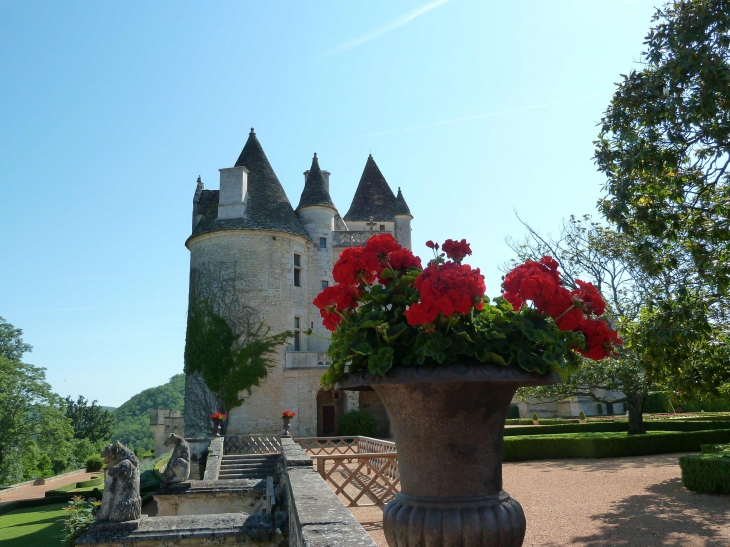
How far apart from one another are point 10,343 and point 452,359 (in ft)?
160

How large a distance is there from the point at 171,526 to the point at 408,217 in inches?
957

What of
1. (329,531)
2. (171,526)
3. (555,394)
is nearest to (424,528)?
(329,531)

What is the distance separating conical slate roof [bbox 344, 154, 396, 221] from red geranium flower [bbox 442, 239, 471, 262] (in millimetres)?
28167

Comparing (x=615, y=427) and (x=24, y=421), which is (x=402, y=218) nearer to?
(x=615, y=427)

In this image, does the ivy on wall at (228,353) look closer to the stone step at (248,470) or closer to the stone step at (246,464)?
the stone step at (246,464)

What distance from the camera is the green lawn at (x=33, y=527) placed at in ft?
50.4

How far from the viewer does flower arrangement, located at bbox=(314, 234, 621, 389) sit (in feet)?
8.60

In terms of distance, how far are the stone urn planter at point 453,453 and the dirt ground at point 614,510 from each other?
5.23 m

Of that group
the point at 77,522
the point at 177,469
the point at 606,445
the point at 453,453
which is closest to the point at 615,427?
the point at 606,445

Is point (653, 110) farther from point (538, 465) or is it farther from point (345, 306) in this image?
point (538, 465)

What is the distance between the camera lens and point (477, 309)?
2803 millimetres

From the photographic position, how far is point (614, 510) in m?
9.23

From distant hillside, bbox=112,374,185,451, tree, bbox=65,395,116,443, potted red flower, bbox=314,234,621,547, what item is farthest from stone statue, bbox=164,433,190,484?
distant hillside, bbox=112,374,185,451

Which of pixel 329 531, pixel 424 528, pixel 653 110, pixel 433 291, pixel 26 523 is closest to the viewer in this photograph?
pixel 433 291
